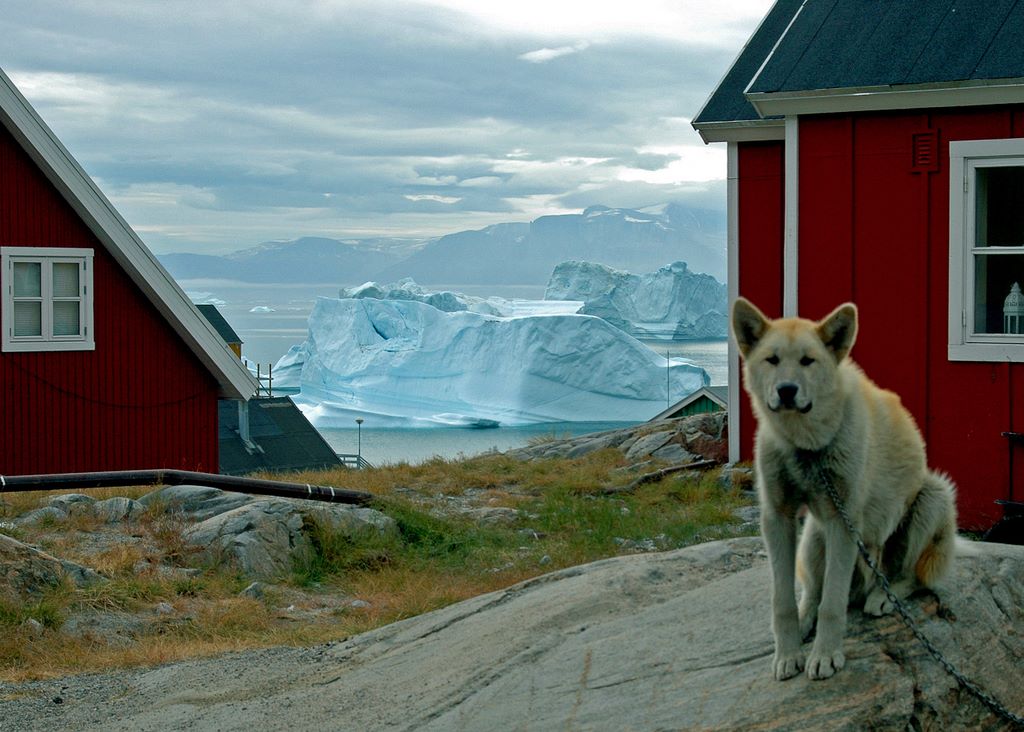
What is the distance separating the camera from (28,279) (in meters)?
15.0

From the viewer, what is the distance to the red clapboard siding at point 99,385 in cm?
1484

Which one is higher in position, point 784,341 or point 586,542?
point 784,341

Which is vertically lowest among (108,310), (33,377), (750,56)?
(33,377)

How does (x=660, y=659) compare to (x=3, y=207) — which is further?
(x=3, y=207)

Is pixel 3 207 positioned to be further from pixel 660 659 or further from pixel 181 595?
pixel 660 659

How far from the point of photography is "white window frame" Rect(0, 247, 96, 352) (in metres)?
14.7

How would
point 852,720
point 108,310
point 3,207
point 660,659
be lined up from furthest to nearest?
1. point 108,310
2. point 3,207
3. point 660,659
4. point 852,720

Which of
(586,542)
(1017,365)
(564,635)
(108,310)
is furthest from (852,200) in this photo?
(108,310)

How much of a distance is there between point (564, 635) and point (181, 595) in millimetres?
3968

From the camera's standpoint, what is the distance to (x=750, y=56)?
1329cm

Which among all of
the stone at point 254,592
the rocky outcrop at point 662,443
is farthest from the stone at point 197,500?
the rocky outcrop at point 662,443

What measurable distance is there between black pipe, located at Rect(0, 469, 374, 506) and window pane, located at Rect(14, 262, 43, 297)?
5456 mm

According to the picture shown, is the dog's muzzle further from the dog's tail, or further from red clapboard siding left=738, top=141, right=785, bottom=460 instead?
red clapboard siding left=738, top=141, right=785, bottom=460

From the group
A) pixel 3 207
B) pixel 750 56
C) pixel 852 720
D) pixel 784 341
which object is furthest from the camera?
pixel 3 207
